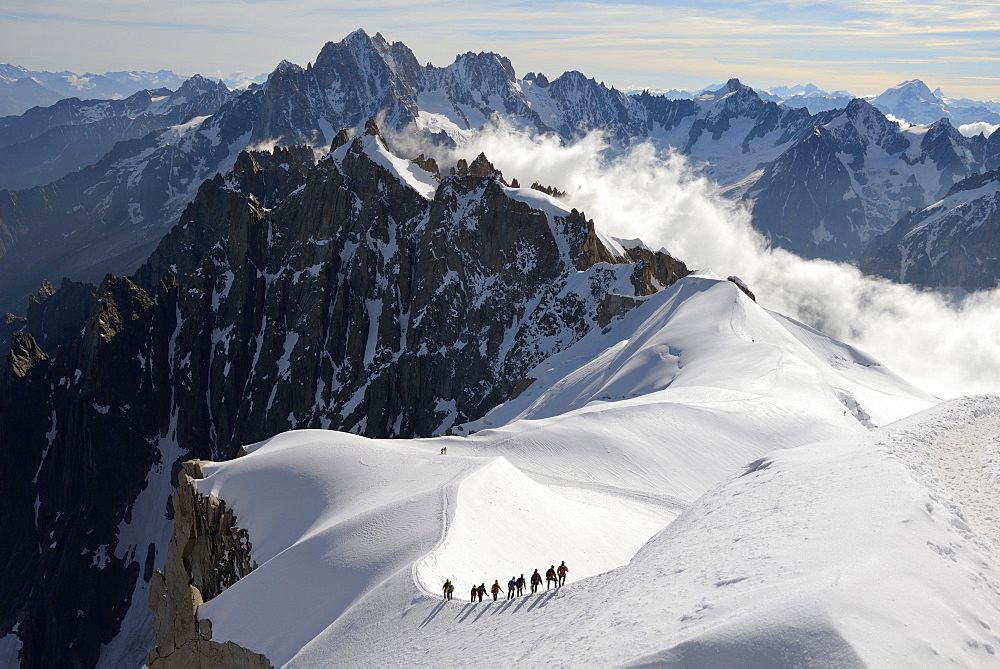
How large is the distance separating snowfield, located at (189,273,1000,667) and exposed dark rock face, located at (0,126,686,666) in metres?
59.8

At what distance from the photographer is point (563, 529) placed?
39.2 meters

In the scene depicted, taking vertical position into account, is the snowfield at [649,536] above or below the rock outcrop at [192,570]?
above

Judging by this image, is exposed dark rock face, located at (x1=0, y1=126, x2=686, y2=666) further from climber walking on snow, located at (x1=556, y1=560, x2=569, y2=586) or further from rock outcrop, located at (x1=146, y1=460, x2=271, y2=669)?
climber walking on snow, located at (x1=556, y1=560, x2=569, y2=586)

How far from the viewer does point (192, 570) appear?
47.8m

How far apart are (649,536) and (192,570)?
1239 inches

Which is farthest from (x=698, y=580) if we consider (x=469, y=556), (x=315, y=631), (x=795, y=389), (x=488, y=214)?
(x=488, y=214)

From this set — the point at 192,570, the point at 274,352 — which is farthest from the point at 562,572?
the point at 274,352

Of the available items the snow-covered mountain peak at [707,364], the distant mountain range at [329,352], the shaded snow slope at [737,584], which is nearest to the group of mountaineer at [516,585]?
the shaded snow slope at [737,584]

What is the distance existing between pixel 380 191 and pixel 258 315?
4764 cm

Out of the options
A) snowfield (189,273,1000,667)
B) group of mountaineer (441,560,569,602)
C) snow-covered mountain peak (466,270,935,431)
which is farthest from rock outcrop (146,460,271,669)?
snow-covered mountain peak (466,270,935,431)

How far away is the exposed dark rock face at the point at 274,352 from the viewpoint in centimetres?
13550

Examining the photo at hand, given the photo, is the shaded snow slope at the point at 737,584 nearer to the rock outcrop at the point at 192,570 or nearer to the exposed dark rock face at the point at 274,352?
the rock outcrop at the point at 192,570

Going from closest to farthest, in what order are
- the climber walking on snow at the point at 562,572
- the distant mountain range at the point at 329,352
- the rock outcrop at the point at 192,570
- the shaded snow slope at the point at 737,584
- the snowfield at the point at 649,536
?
1. the shaded snow slope at the point at 737,584
2. the snowfield at the point at 649,536
3. the climber walking on snow at the point at 562,572
4. the rock outcrop at the point at 192,570
5. the distant mountain range at the point at 329,352

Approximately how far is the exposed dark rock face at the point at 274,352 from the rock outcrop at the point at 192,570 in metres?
77.4
